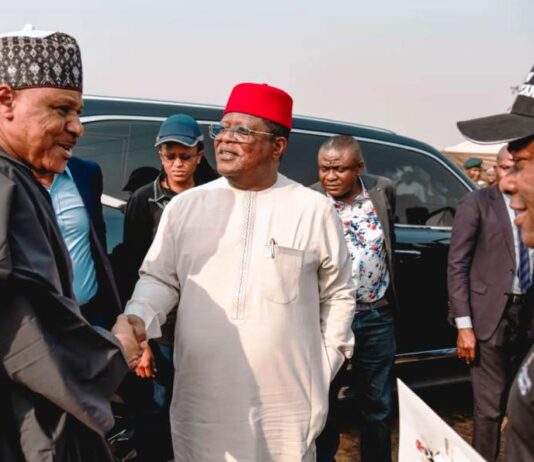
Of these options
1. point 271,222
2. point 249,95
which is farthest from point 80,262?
point 249,95

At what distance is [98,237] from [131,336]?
927 mm

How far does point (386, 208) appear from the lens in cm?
369

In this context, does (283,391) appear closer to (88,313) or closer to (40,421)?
(88,313)

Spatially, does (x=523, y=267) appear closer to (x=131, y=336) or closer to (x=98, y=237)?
(x=98, y=237)

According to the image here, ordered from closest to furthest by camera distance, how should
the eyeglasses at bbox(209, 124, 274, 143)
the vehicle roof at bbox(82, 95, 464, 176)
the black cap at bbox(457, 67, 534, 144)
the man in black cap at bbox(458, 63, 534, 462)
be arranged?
the man in black cap at bbox(458, 63, 534, 462) → the black cap at bbox(457, 67, 534, 144) → the eyeglasses at bbox(209, 124, 274, 143) → the vehicle roof at bbox(82, 95, 464, 176)

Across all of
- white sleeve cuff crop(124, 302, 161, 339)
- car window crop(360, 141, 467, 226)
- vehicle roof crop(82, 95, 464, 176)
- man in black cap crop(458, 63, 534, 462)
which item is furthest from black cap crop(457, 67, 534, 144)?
car window crop(360, 141, 467, 226)

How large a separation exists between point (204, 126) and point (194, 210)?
129 centimetres

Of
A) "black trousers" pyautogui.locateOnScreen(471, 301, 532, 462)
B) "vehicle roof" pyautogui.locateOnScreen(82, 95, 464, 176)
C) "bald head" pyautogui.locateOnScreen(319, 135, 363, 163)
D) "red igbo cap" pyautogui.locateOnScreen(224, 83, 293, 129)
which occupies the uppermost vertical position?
"red igbo cap" pyautogui.locateOnScreen(224, 83, 293, 129)

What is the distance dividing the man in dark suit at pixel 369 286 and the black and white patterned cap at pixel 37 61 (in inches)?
84.3

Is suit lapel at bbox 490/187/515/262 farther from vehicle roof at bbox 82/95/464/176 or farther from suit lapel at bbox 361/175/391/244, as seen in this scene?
vehicle roof at bbox 82/95/464/176

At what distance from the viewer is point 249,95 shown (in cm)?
256

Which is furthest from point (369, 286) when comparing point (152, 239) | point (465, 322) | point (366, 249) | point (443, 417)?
point (443, 417)

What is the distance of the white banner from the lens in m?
1.33

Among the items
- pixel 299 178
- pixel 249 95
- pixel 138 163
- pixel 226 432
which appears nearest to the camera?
pixel 226 432
